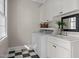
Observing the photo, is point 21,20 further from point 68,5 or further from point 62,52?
point 62,52

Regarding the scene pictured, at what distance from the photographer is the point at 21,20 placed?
3.41m

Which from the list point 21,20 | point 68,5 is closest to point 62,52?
point 68,5

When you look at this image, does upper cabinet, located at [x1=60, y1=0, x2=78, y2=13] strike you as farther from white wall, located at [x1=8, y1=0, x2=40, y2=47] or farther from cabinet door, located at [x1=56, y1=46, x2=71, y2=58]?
white wall, located at [x1=8, y1=0, x2=40, y2=47]

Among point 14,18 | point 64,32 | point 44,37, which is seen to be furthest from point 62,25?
point 14,18

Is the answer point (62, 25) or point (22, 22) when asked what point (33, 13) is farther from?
point (62, 25)

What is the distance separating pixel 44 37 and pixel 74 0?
4.13 ft

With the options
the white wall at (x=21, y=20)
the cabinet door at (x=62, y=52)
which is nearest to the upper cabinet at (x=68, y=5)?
the cabinet door at (x=62, y=52)

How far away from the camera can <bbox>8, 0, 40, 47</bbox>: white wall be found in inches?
128

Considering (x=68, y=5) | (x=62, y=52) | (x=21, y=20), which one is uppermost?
(x=68, y=5)

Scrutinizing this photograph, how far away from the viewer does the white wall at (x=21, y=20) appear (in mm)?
3264

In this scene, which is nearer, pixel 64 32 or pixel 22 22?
pixel 64 32

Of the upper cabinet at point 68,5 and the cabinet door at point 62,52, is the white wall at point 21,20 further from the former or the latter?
the cabinet door at point 62,52

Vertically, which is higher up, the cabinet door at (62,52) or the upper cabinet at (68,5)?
the upper cabinet at (68,5)

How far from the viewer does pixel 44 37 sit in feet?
6.91
